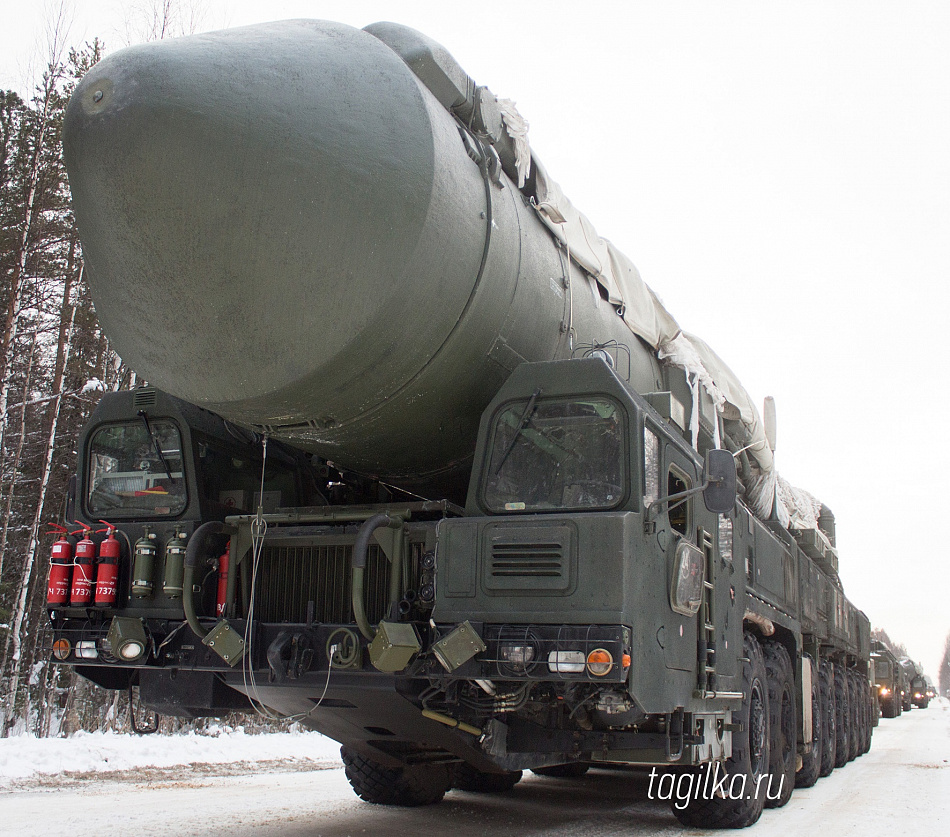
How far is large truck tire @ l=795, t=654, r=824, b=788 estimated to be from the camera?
26.5ft

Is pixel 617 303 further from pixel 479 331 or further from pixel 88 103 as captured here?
pixel 88 103

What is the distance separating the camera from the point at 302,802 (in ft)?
20.1

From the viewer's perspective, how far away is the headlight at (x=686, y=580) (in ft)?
13.5

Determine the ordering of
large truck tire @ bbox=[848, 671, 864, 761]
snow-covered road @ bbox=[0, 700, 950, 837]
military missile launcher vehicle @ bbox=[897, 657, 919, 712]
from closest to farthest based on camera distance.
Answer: snow-covered road @ bbox=[0, 700, 950, 837] → large truck tire @ bbox=[848, 671, 864, 761] → military missile launcher vehicle @ bbox=[897, 657, 919, 712]

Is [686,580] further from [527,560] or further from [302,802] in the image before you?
[302,802]

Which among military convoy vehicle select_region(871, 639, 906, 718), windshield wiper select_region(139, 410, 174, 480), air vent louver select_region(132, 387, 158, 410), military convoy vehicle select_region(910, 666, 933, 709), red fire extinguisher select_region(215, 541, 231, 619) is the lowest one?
military convoy vehicle select_region(910, 666, 933, 709)

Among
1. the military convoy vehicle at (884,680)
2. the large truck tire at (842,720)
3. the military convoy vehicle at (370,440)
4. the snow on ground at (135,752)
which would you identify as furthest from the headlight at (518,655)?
the military convoy vehicle at (884,680)

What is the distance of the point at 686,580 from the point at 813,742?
5.01m

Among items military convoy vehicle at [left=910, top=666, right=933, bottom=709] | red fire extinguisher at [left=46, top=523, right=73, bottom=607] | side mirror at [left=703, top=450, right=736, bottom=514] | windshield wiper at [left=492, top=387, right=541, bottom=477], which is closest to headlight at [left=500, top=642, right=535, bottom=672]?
windshield wiper at [left=492, top=387, right=541, bottom=477]

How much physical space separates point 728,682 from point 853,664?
991cm

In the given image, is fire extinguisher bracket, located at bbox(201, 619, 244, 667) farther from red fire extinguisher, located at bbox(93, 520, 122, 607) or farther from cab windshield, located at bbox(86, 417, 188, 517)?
cab windshield, located at bbox(86, 417, 188, 517)

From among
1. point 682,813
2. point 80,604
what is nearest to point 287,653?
point 80,604

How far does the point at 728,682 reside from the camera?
203 inches

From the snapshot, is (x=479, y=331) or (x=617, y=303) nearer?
(x=479, y=331)
